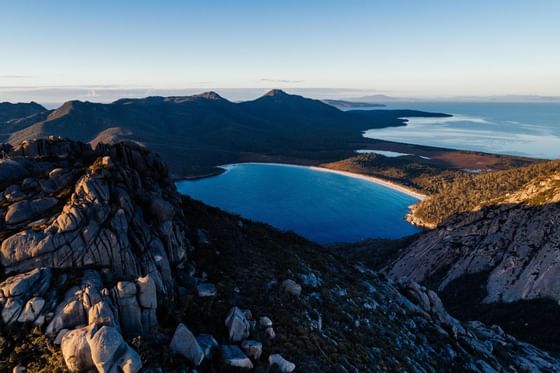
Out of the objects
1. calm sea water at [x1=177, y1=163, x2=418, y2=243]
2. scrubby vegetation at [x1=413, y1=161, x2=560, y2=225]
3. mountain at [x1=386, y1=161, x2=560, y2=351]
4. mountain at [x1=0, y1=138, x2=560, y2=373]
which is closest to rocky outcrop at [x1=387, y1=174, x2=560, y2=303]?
mountain at [x1=386, y1=161, x2=560, y2=351]

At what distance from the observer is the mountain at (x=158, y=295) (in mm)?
14852

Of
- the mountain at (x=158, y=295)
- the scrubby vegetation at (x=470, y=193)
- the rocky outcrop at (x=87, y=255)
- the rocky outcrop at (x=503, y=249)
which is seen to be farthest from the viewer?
the scrubby vegetation at (x=470, y=193)

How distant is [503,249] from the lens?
66.9 meters

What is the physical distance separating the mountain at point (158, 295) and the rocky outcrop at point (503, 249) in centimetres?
2762

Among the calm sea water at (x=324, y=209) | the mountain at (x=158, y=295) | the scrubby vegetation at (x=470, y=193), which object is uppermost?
the mountain at (x=158, y=295)

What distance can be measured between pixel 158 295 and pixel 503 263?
6547cm

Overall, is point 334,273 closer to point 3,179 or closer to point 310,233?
point 3,179

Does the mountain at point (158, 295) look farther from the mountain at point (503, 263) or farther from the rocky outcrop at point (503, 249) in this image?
the rocky outcrop at point (503, 249)

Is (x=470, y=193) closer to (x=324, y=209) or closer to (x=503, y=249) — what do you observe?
(x=324, y=209)

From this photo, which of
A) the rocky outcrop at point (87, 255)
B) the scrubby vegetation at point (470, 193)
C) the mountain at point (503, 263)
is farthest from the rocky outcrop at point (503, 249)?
the rocky outcrop at point (87, 255)

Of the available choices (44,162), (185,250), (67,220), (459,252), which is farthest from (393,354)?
(459,252)

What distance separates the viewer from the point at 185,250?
24062 mm

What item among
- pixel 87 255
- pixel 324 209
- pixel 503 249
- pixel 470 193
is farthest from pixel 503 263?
pixel 324 209

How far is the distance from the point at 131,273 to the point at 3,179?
461 inches
